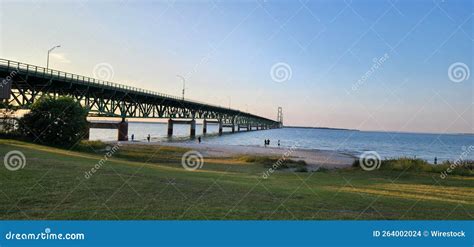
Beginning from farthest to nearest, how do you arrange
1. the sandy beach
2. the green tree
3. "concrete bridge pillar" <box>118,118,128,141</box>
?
1. "concrete bridge pillar" <box>118,118,128,141</box>
2. the sandy beach
3. the green tree

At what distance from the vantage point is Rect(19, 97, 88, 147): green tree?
45500mm

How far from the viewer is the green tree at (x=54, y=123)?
45.5 meters

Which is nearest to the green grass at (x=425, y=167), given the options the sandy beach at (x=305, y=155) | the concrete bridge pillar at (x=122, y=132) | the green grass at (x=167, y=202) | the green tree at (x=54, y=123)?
the sandy beach at (x=305, y=155)

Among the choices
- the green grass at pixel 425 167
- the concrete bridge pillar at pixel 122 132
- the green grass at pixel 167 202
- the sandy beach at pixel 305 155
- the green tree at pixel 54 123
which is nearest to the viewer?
the green grass at pixel 167 202

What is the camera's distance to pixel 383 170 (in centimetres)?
3659

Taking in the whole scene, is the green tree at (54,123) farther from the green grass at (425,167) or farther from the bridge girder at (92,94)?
the green grass at (425,167)

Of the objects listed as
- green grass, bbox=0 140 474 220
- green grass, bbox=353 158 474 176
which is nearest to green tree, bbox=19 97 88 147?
green grass, bbox=0 140 474 220

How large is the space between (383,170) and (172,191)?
93.7 feet

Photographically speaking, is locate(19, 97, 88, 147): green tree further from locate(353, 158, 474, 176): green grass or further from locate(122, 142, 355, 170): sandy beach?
locate(353, 158, 474, 176): green grass

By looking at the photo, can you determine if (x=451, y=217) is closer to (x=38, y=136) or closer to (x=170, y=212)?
(x=170, y=212)

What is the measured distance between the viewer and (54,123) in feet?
151

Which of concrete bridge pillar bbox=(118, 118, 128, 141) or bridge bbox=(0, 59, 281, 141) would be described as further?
Answer: concrete bridge pillar bbox=(118, 118, 128, 141)

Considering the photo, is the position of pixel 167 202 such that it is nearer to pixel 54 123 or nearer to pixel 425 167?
pixel 425 167

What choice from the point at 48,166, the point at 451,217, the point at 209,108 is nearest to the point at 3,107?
the point at 48,166
